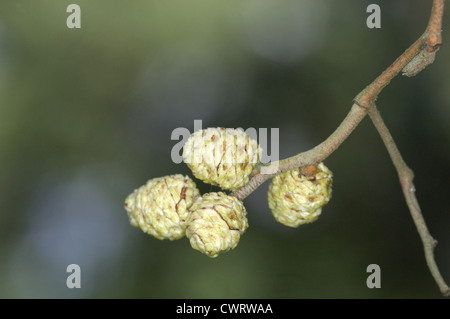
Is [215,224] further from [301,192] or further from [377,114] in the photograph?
[377,114]

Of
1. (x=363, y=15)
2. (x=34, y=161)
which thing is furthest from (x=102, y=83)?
(x=363, y=15)

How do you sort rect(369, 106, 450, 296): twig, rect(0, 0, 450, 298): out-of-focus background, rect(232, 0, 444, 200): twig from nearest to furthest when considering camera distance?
rect(232, 0, 444, 200): twig
rect(369, 106, 450, 296): twig
rect(0, 0, 450, 298): out-of-focus background

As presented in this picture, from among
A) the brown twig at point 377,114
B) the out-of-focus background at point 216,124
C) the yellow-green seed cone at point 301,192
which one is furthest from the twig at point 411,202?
the out-of-focus background at point 216,124

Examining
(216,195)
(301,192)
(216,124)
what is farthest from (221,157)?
(216,124)

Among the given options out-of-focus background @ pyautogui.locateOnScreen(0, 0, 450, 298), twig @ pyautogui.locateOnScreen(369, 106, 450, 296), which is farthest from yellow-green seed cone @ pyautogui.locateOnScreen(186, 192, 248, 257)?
out-of-focus background @ pyautogui.locateOnScreen(0, 0, 450, 298)

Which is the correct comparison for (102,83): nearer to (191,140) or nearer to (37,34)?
(37,34)

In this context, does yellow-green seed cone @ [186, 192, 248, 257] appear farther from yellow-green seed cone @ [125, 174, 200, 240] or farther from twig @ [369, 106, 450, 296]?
twig @ [369, 106, 450, 296]

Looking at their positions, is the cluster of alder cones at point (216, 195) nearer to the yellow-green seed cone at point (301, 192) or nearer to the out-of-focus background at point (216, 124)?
the yellow-green seed cone at point (301, 192)
